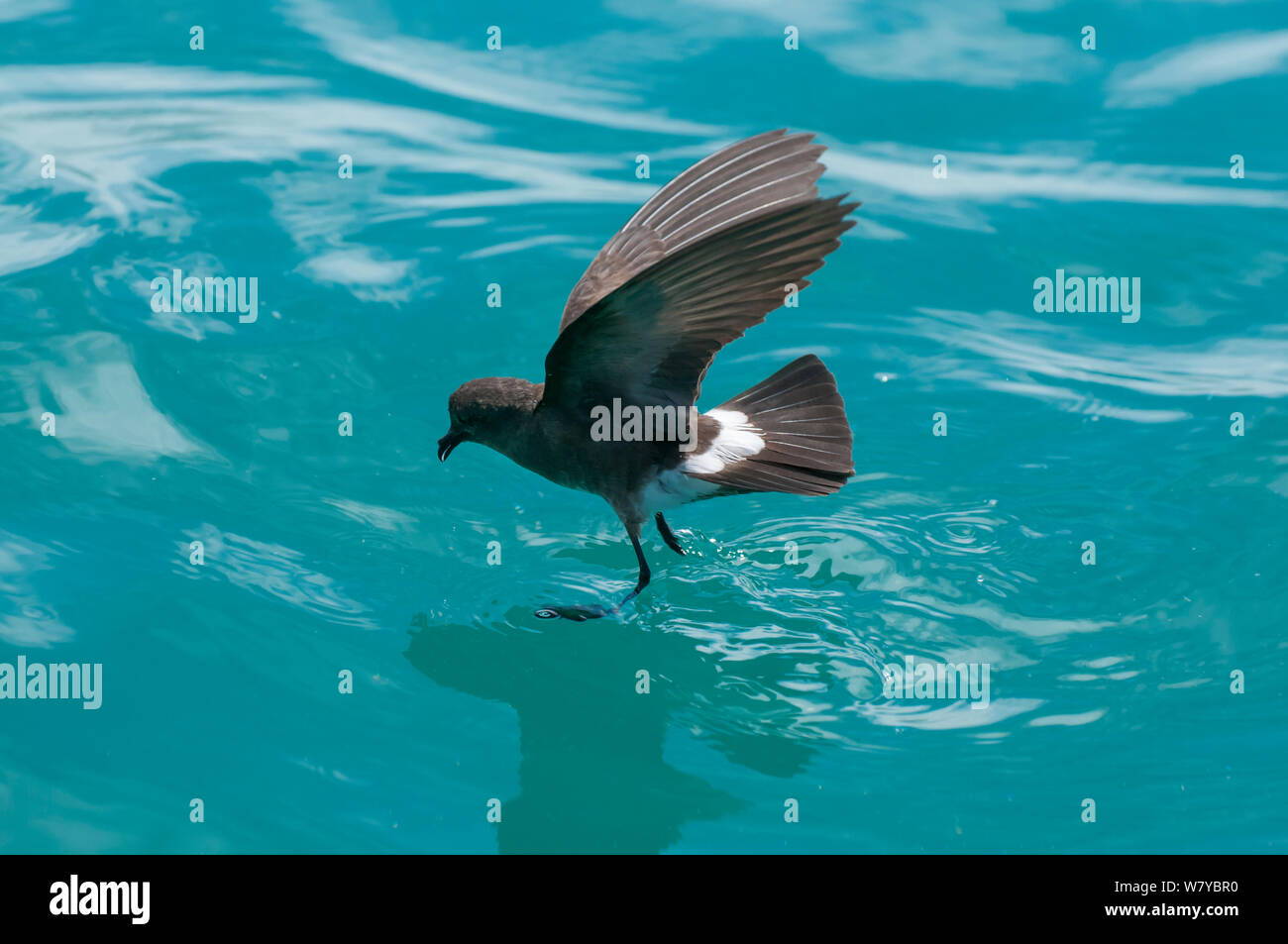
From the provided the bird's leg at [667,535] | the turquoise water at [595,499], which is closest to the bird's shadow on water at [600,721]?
the turquoise water at [595,499]

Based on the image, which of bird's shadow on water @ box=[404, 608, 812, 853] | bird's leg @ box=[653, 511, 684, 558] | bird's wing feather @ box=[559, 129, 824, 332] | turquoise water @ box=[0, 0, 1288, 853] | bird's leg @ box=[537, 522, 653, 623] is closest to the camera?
bird's shadow on water @ box=[404, 608, 812, 853]

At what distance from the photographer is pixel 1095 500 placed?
19.8ft

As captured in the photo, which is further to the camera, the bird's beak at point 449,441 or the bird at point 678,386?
the bird's beak at point 449,441

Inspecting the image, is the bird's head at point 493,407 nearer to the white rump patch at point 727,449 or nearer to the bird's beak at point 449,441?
the bird's beak at point 449,441

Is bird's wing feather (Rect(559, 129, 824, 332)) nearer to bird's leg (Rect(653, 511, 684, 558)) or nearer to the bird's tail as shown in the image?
the bird's tail

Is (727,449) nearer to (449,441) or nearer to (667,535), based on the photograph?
(667,535)

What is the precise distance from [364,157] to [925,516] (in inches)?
191

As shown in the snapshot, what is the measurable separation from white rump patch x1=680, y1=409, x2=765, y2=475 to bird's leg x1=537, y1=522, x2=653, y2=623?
16.6 inches

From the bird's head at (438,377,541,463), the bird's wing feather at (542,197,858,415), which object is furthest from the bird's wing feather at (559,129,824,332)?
the bird's head at (438,377,541,463)

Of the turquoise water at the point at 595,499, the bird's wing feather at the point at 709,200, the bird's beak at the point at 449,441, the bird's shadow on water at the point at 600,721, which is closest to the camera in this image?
the bird's shadow on water at the point at 600,721

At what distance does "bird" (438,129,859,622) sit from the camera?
459cm

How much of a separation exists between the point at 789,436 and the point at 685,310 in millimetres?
829

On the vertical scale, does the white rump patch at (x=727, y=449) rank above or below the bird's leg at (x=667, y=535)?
above

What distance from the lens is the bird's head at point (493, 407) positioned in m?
5.43
